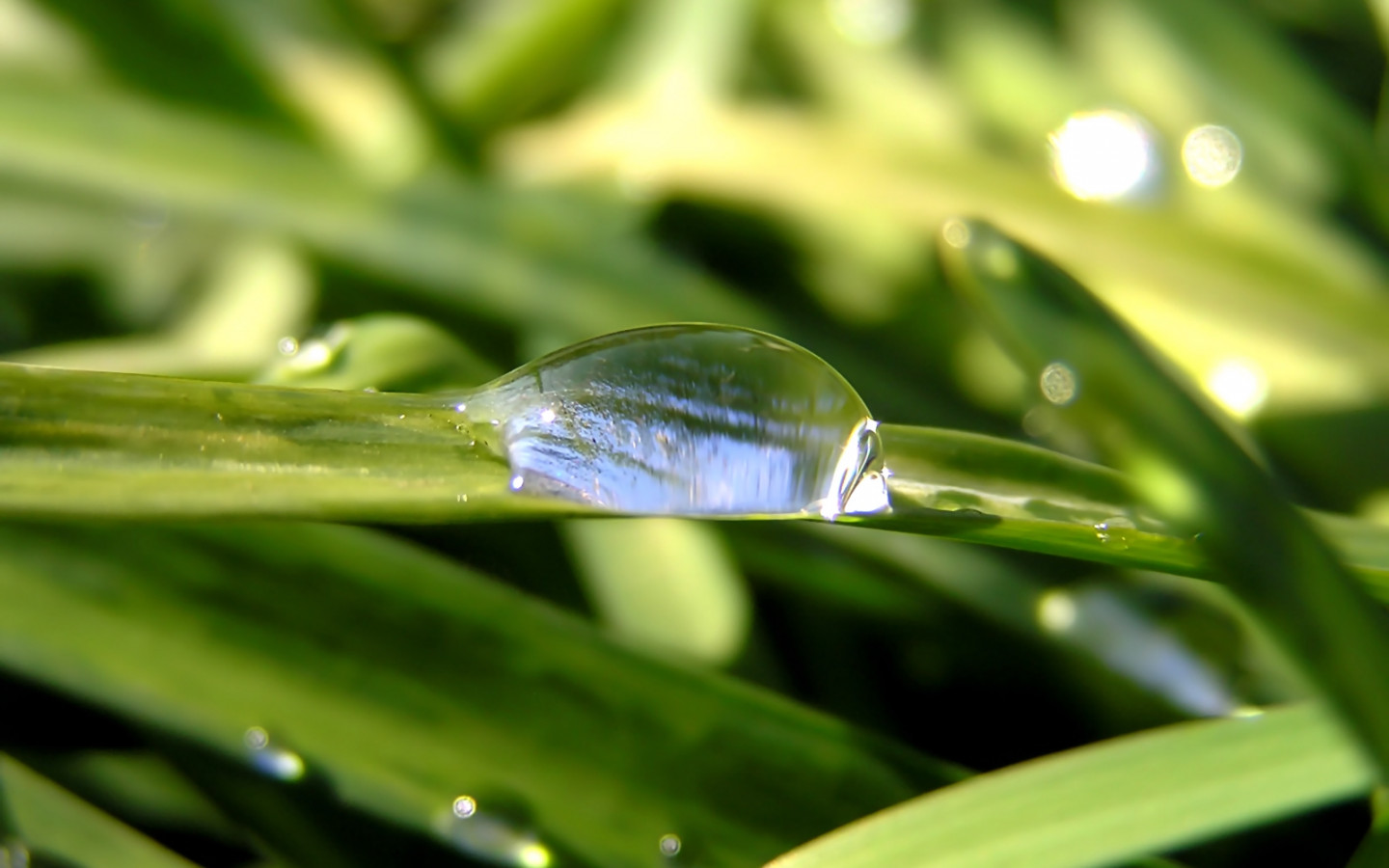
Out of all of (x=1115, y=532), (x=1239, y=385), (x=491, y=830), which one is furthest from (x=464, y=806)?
(x=1239, y=385)

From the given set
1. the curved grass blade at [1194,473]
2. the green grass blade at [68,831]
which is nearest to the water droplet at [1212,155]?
the curved grass blade at [1194,473]

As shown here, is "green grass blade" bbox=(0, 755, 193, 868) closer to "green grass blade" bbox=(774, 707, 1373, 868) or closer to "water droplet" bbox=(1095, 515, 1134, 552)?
"green grass blade" bbox=(774, 707, 1373, 868)

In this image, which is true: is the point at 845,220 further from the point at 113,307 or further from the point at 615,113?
the point at 113,307

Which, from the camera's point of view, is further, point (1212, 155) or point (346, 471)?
point (1212, 155)

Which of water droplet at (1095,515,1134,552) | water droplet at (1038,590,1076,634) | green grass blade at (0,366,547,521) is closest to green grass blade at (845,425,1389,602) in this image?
water droplet at (1095,515,1134,552)

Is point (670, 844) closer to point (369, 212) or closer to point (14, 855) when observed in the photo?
point (14, 855)

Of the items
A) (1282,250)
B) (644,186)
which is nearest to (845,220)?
(644,186)
